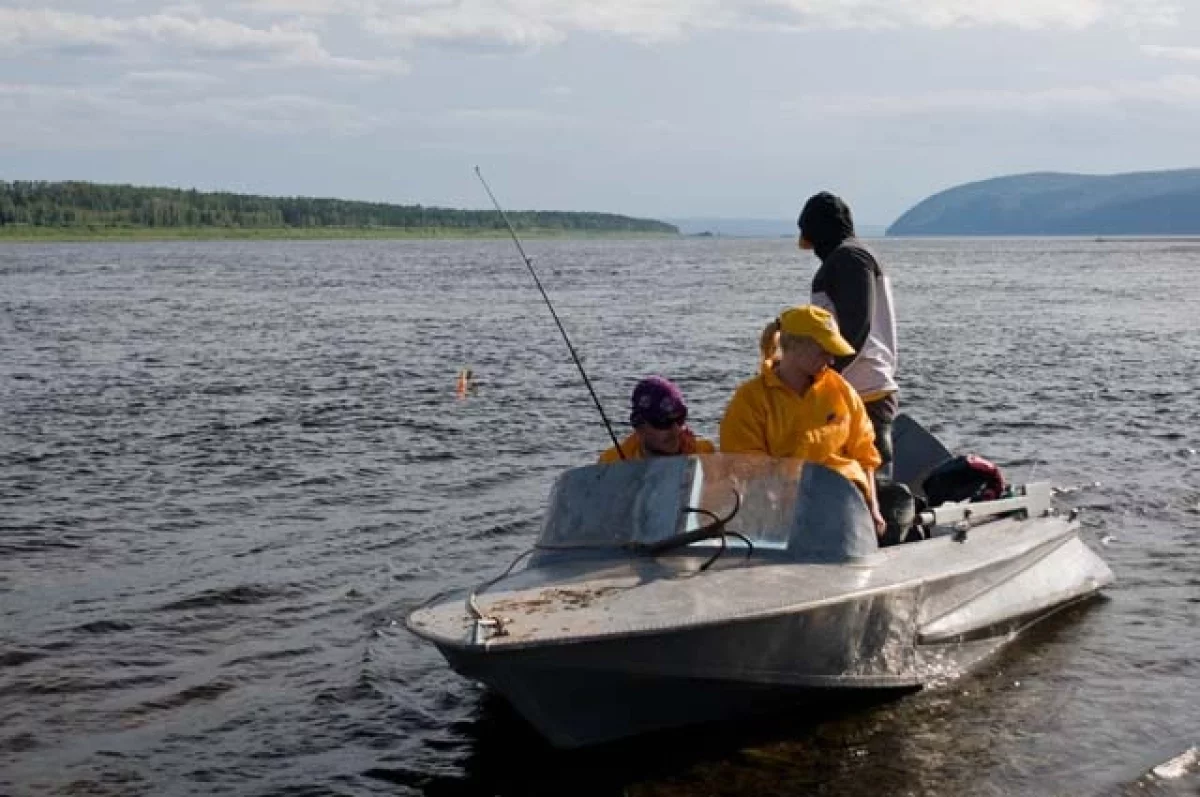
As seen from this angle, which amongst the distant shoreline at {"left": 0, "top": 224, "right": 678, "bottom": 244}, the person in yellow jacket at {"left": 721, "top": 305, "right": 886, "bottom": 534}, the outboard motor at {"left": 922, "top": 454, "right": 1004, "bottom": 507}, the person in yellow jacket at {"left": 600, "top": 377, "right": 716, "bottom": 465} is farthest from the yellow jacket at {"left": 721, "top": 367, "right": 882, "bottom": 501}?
the distant shoreline at {"left": 0, "top": 224, "right": 678, "bottom": 244}

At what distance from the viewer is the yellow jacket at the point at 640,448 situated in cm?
884

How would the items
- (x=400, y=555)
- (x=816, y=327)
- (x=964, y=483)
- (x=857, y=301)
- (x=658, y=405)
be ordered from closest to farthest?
(x=816, y=327), (x=658, y=405), (x=857, y=301), (x=964, y=483), (x=400, y=555)

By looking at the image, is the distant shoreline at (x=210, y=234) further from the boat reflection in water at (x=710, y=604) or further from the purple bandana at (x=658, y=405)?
the boat reflection in water at (x=710, y=604)

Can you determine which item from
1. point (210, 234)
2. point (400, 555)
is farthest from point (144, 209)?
point (400, 555)

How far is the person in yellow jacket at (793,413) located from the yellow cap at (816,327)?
8 centimetres

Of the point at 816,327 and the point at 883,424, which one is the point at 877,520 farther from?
the point at 816,327

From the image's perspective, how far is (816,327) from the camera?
825 centimetres

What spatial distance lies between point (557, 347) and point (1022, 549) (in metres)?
21.6

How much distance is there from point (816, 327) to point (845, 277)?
4.19ft

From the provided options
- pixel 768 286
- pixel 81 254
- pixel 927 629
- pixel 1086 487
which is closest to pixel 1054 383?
pixel 1086 487

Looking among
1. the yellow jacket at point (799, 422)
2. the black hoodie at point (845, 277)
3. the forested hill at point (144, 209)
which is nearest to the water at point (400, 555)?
the yellow jacket at point (799, 422)

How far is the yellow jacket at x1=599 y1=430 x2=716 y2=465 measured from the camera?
29.0 feet

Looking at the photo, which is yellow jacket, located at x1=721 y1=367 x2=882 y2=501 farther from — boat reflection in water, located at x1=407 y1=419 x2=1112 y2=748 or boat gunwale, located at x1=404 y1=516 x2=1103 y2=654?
boat gunwale, located at x1=404 y1=516 x2=1103 y2=654

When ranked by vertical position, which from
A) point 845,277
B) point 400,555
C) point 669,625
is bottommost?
point 400,555
